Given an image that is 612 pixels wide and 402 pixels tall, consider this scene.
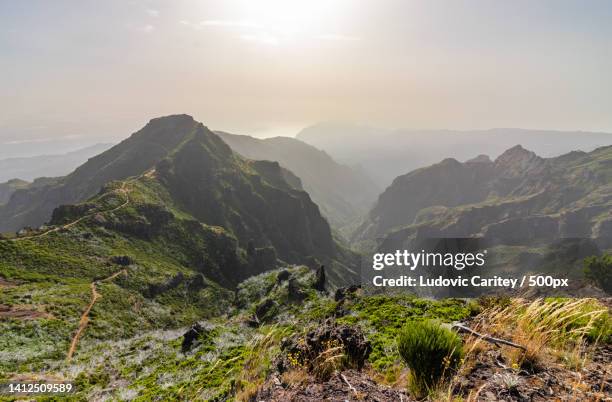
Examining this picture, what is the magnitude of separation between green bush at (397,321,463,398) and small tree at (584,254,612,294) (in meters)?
97.3

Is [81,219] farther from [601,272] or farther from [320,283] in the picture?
[601,272]

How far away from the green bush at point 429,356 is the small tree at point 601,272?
319 ft

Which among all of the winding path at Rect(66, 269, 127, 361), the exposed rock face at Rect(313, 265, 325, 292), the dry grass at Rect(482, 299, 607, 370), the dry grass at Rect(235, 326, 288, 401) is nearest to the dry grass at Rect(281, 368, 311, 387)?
the dry grass at Rect(235, 326, 288, 401)

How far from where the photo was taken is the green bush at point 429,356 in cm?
573

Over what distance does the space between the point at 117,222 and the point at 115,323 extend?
211 feet

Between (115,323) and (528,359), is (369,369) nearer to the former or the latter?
(528,359)

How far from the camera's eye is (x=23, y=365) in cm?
3147

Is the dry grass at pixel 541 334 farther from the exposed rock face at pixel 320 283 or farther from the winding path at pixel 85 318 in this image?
the exposed rock face at pixel 320 283

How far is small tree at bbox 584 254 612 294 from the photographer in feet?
249

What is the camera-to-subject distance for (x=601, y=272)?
3091 inches

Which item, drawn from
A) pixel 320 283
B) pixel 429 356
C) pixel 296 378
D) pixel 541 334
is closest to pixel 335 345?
pixel 296 378

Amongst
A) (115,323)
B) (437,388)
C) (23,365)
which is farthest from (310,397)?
(115,323)

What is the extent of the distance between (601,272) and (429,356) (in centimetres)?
10263

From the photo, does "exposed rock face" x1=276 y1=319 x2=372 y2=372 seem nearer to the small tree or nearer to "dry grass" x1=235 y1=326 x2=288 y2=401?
"dry grass" x1=235 y1=326 x2=288 y2=401
